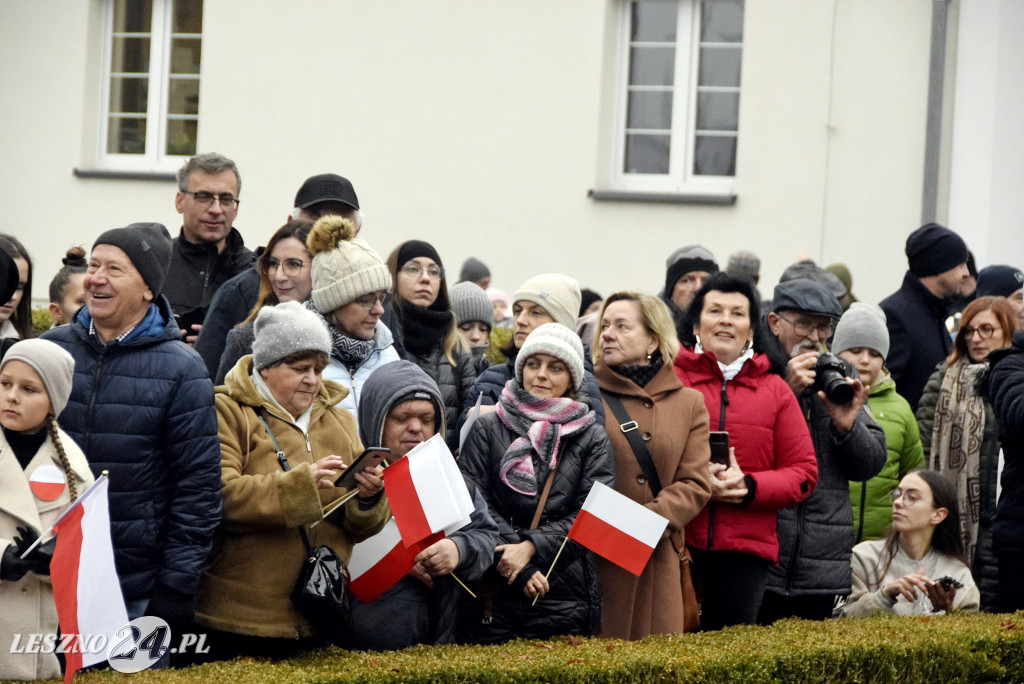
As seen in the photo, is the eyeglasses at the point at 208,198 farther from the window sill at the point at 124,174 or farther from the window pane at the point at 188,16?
the window pane at the point at 188,16

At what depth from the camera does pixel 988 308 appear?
7031 millimetres

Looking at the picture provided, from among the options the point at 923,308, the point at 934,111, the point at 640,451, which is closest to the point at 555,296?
the point at 640,451

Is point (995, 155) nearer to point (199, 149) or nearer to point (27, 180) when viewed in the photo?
point (199, 149)

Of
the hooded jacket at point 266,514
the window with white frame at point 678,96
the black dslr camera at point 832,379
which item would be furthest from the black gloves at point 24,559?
the window with white frame at point 678,96

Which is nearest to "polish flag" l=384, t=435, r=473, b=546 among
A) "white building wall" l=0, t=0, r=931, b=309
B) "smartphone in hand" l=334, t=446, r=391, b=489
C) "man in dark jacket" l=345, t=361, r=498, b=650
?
"smartphone in hand" l=334, t=446, r=391, b=489

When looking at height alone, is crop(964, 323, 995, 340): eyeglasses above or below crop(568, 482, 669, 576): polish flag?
above

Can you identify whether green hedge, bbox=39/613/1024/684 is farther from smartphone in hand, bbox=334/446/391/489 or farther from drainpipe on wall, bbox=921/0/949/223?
drainpipe on wall, bbox=921/0/949/223

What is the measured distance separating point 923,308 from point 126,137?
901cm

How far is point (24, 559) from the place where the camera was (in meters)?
3.89

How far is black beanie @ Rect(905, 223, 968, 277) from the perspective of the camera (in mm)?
7945

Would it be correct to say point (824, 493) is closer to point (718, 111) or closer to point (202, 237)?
point (202, 237)

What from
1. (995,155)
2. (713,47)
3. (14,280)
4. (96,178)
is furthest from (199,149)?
(14,280)

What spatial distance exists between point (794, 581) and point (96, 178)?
985 centimetres

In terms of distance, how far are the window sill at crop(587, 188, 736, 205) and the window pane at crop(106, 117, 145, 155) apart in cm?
475
